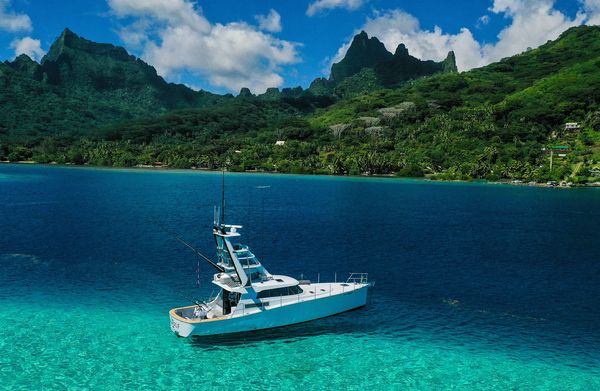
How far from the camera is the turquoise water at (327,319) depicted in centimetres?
3006

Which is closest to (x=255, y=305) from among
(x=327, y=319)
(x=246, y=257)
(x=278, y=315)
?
(x=278, y=315)

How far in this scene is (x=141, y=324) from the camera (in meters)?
37.3

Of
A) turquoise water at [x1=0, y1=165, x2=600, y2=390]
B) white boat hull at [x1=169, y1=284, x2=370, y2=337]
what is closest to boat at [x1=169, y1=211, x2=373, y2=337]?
white boat hull at [x1=169, y1=284, x2=370, y2=337]

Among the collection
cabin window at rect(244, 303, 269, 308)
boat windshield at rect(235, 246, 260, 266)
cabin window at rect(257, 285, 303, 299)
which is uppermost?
boat windshield at rect(235, 246, 260, 266)

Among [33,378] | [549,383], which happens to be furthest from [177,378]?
[549,383]

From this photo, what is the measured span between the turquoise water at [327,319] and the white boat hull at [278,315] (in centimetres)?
84

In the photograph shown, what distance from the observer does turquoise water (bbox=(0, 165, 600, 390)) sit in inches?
1184

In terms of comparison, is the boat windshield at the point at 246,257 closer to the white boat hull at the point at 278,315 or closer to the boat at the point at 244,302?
the boat at the point at 244,302

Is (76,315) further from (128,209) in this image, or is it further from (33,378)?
(128,209)

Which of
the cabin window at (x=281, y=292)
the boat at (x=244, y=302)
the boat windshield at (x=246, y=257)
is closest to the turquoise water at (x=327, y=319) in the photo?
the boat at (x=244, y=302)

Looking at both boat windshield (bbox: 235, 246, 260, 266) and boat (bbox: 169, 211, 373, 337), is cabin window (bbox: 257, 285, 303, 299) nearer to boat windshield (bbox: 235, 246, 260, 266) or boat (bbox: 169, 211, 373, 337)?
boat (bbox: 169, 211, 373, 337)

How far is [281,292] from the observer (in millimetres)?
37344

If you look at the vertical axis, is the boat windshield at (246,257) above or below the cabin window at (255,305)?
above

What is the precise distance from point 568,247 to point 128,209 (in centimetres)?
8977
